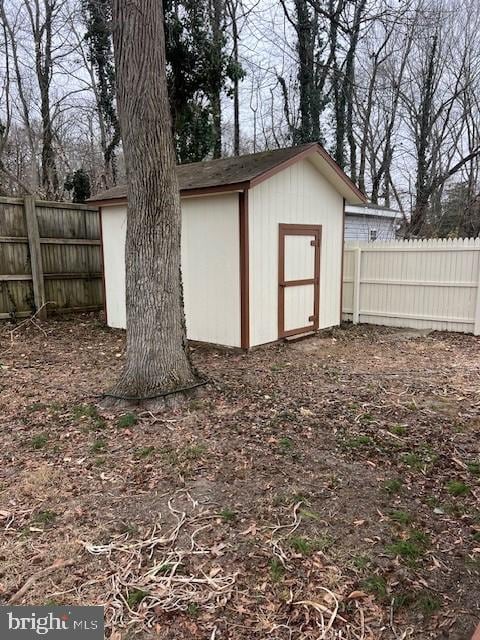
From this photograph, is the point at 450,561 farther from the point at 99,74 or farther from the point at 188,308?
the point at 99,74

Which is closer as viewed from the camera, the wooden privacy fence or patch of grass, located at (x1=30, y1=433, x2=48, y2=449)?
patch of grass, located at (x1=30, y1=433, x2=48, y2=449)

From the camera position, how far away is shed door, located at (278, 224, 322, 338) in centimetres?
691

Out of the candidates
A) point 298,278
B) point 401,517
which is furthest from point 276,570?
point 298,278

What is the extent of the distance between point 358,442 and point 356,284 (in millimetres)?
5712

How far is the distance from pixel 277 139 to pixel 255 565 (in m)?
18.9

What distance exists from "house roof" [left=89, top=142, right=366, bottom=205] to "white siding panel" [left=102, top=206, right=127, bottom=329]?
289 millimetres

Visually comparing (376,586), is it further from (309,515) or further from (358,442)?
(358,442)

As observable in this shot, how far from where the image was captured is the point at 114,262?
7.95m

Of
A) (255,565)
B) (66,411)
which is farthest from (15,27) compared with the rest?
(255,565)

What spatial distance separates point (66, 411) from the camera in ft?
13.8

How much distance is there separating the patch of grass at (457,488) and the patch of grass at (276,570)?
1.28 meters

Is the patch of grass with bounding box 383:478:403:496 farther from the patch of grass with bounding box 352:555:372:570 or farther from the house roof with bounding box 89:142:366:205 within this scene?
the house roof with bounding box 89:142:366:205

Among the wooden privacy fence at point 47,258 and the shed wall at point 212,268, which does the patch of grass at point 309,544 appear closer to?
the shed wall at point 212,268
